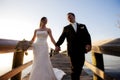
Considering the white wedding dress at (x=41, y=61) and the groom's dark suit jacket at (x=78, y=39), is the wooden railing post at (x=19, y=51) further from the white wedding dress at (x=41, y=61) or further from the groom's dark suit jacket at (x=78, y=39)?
the white wedding dress at (x=41, y=61)

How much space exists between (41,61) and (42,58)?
0.10 m

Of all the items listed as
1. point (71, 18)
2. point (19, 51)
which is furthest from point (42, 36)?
point (19, 51)

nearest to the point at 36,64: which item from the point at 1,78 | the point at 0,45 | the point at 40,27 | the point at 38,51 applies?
the point at 38,51

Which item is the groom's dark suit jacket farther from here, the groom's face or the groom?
the groom's face

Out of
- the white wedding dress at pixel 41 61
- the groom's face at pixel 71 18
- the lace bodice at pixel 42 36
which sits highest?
the groom's face at pixel 71 18

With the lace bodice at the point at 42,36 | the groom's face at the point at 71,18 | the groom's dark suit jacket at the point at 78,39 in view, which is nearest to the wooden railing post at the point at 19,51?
the groom's dark suit jacket at the point at 78,39

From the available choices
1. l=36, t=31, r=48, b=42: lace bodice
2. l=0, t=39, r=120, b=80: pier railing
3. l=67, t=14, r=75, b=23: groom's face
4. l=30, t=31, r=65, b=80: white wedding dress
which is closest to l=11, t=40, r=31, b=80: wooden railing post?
l=0, t=39, r=120, b=80: pier railing

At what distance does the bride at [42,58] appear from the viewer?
6.34 metres

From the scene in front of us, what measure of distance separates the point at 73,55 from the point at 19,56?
4.07ft

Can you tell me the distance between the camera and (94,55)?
17.3 feet

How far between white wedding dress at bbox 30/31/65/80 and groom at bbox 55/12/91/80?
4.75ft

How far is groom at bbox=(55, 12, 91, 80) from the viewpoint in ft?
16.6

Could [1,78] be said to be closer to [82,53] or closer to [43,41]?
[82,53]

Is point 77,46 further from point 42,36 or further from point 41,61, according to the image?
point 42,36
